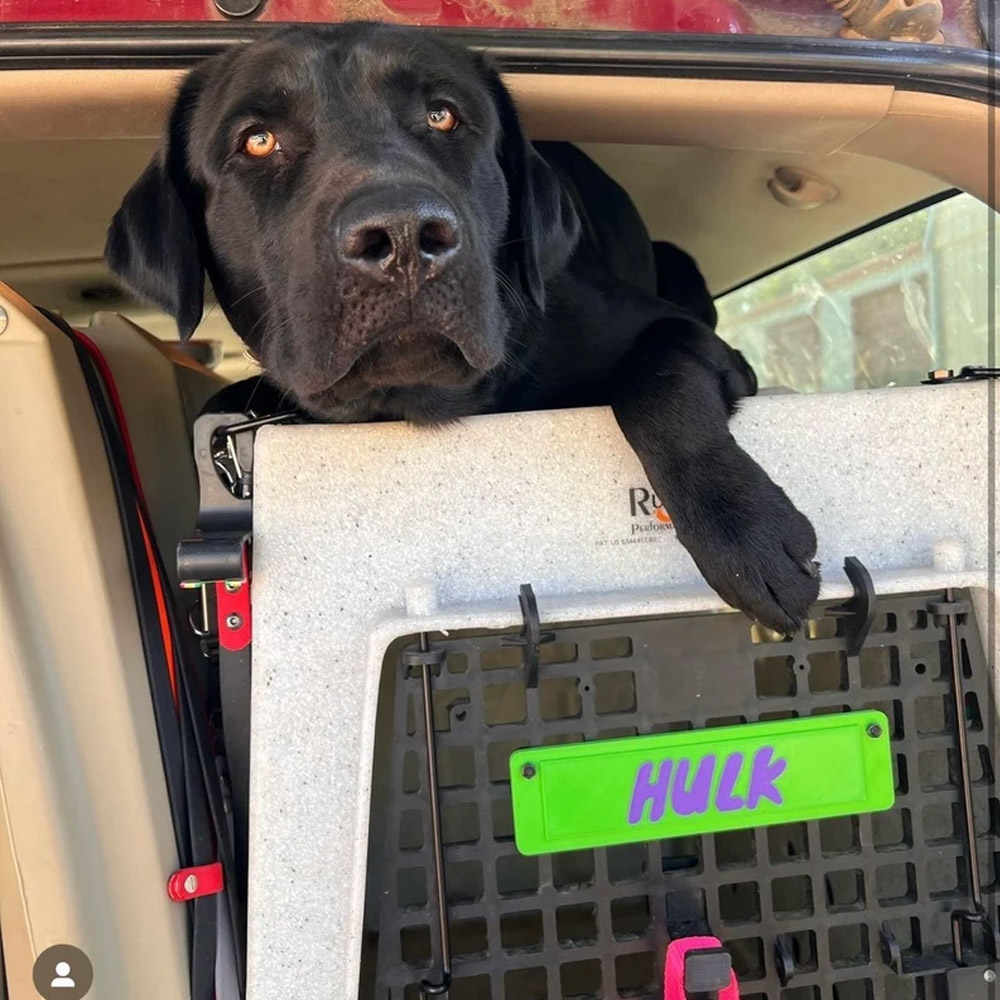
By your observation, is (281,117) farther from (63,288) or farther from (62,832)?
(63,288)

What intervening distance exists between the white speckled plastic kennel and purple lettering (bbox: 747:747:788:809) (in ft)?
0.49

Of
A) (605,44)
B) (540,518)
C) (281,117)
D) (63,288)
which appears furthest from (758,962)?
(63,288)

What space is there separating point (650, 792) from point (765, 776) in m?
0.12

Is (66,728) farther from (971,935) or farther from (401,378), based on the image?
(971,935)

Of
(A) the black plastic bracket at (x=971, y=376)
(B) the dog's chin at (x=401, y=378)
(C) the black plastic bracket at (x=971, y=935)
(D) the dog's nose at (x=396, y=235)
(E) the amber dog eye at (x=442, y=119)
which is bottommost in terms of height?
(C) the black plastic bracket at (x=971, y=935)

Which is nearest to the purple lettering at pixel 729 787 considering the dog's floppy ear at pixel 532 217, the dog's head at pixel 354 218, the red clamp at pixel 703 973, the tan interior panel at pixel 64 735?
the red clamp at pixel 703 973

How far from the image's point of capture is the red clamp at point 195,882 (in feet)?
2.79

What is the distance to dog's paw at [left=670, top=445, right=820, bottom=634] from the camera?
83 cm

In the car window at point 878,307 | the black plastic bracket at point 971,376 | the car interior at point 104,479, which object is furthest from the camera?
the car window at point 878,307

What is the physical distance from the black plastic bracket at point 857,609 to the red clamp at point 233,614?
24.0 inches

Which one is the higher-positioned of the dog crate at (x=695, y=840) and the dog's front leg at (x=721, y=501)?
the dog's front leg at (x=721, y=501)

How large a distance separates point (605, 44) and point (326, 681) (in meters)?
0.72

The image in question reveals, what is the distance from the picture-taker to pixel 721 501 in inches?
34.7

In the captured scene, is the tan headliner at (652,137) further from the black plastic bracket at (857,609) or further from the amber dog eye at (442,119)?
the black plastic bracket at (857,609)
